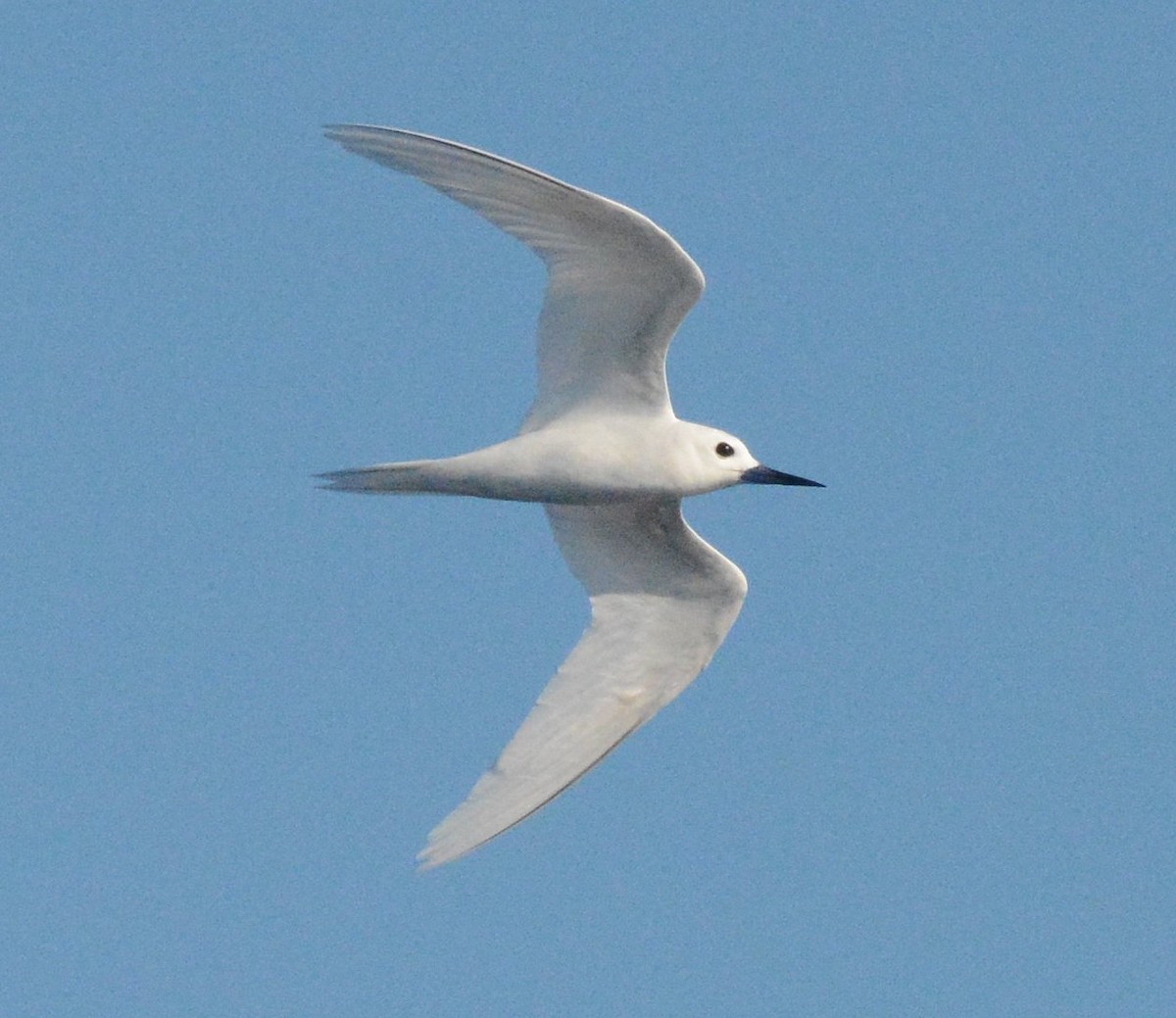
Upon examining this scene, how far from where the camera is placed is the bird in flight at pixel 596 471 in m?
15.0

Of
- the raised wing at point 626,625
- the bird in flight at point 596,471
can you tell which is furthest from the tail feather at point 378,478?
the raised wing at point 626,625

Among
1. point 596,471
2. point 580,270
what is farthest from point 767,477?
point 580,270

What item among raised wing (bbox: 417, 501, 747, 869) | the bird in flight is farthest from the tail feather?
raised wing (bbox: 417, 501, 747, 869)

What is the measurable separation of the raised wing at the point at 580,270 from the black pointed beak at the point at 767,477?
851mm

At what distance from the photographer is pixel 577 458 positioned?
16.0 meters

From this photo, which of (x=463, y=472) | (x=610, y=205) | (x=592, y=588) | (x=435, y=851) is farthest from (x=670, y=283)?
(x=435, y=851)

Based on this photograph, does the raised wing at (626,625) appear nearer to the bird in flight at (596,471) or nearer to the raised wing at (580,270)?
the bird in flight at (596,471)

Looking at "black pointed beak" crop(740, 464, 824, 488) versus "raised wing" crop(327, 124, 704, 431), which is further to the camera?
"black pointed beak" crop(740, 464, 824, 488)

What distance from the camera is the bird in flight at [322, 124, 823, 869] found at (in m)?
15.0

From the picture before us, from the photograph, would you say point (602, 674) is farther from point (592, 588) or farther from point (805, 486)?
point (805, 486)

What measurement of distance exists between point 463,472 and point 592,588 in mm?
1992

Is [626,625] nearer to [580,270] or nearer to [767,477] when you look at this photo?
[767,477]

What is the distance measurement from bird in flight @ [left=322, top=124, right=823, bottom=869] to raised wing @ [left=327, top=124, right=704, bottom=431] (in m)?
0.01

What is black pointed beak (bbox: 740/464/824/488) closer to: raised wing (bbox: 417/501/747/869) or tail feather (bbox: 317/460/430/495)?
raised wing (bbox: 417/501/747/869)
